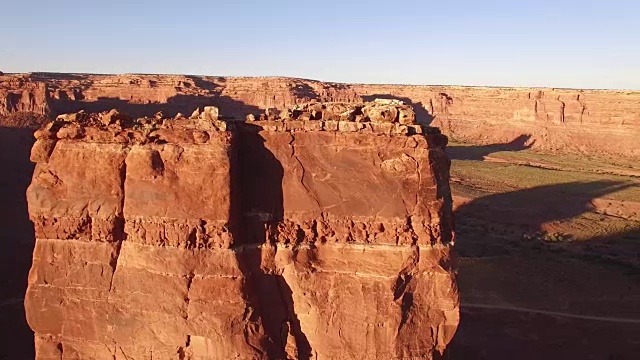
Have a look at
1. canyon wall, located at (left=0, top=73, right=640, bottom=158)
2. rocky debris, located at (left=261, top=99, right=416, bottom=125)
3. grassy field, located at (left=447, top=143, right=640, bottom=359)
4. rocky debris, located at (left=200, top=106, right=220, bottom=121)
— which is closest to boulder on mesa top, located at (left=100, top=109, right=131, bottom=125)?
rocky debris, located at (left=200, top=106, right=220, bottom=121)

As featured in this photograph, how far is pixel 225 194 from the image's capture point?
35.6ft

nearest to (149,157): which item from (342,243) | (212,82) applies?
(342,243)

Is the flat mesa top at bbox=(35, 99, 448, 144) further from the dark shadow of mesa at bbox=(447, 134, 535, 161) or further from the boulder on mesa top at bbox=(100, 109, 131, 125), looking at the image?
the dark shadow of mesa at bbox=(447, 134, 535, 161)

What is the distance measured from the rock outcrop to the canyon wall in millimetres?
49942

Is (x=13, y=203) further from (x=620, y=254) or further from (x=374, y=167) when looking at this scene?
(x=620, y=254)

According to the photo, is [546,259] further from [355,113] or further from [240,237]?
[240,237]

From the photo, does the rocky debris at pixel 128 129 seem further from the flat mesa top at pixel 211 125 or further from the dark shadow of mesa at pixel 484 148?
the dark shadow of mesa at pixel 484 148

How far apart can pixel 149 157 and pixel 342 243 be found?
4.34 meters

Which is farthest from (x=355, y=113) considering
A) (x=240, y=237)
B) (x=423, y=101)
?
(x=423, y=101)

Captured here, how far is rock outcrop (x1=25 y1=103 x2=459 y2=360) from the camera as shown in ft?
36.2

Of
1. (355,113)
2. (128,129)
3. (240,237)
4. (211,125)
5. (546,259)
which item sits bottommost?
(546,259)

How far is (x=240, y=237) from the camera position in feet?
37.5

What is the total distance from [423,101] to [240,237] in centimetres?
9931

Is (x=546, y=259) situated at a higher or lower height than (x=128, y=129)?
lower
